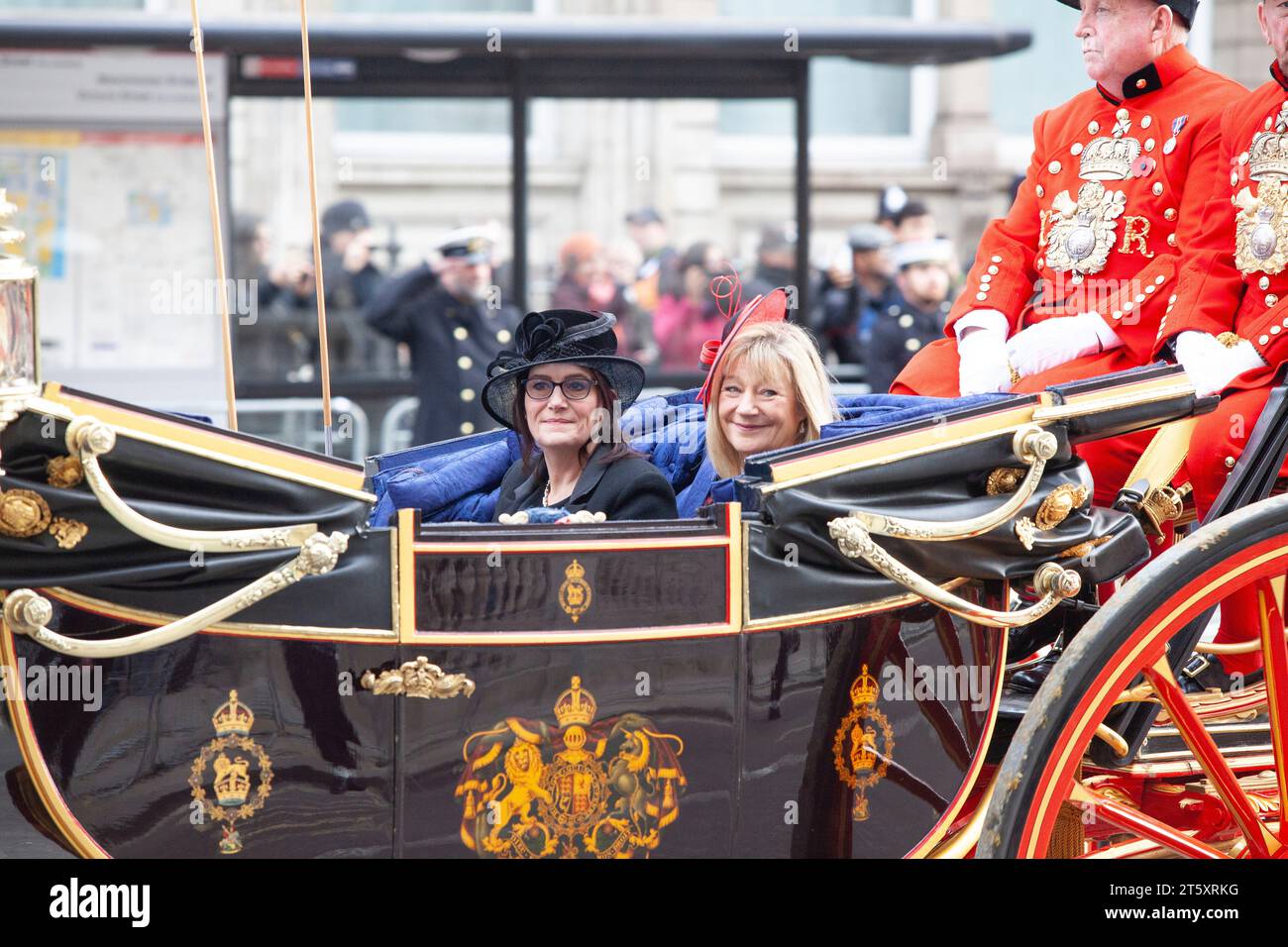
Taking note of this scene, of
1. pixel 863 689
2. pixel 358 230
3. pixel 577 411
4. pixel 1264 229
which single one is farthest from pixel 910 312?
pixel 863 689

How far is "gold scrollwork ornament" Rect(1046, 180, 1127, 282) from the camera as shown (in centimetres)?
324

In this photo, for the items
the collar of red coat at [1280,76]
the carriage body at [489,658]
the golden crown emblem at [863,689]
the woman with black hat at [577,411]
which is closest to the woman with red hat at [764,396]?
the woman with black hat at [577,411]

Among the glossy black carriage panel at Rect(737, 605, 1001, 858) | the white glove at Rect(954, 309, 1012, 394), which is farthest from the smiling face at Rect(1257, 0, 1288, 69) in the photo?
the glossy black carriage panel at Rect(737, 605, 1001, 858)

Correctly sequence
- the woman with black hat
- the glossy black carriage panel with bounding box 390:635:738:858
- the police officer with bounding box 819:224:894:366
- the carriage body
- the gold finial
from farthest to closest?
1. the police officer with bounding box 819:224:894:366
2. the woman with black hat
3. the glossy black carriage panel with bounding box 390:635:738:858
4. the carriage body
5. the gold finial

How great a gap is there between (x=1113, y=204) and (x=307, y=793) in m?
1.93

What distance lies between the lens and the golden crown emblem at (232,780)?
2279 mm

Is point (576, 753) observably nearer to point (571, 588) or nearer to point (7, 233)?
point (571, 588)

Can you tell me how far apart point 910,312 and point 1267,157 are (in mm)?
4288

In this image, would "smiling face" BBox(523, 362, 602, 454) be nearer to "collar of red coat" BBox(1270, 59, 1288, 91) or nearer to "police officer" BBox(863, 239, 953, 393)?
"collar of red coat" BBox(1270, 59, 1288, 91)

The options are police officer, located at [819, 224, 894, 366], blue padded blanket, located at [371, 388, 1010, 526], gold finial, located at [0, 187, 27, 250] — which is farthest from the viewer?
police officer, located at [819, 224, 894, 366]

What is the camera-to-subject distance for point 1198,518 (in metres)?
3.00

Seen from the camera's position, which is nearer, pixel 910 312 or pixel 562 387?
pixel 562 387

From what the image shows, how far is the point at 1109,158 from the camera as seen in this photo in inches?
128
